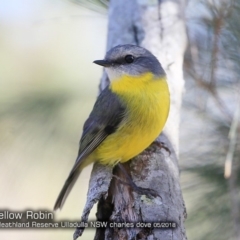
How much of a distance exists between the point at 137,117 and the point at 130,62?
→ 339 mm

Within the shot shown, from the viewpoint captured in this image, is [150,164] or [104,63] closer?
[150,164]

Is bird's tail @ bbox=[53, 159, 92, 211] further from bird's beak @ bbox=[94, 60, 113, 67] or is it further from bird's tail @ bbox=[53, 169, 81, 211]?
bird's beak @ bbox=[94, 60, 113, 67]

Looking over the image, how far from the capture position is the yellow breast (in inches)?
97.7

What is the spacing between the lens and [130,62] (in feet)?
8.82

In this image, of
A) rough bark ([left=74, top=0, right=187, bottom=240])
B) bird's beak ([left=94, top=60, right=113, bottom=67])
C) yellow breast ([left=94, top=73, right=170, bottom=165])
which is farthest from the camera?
bird's beak ([left=94, top=60, right=113, bottom=67])

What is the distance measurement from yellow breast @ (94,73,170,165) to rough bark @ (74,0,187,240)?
84 millimetres

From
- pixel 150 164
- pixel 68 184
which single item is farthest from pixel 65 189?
pixel 150 164

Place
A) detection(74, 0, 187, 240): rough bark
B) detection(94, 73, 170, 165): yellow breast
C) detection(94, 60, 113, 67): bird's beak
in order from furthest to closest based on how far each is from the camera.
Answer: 1. detection(94, 60, 113, 67): bird's beak
2. detection(94, 73, 170, 165): yellow breast
3. detection(74, 0, 187, 240): rough bark

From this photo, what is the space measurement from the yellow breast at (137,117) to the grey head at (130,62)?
0.12 feet

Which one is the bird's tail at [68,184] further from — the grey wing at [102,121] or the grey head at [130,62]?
the grey head at [130,62]

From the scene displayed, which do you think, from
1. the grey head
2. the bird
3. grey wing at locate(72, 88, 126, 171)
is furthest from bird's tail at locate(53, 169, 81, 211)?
the grey head

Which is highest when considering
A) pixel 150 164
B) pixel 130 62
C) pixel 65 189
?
pixel 130 62

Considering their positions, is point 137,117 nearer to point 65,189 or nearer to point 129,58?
point 129,58

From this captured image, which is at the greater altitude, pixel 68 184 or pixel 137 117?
pixel 137 117
